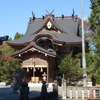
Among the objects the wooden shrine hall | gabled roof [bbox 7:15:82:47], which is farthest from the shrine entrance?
gabled roof [bbox 7:15:82:47]

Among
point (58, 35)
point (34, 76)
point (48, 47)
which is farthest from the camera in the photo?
point (58, 35)

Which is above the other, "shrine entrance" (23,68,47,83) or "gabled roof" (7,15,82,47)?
"gabled roof" (7,15,82,47)

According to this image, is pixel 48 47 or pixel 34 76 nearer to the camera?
pixel 34 76

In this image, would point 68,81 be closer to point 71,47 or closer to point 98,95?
point 71,47

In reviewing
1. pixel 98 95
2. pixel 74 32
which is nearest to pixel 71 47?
pixel 74 32

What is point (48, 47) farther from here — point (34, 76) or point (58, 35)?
point (34, 76)

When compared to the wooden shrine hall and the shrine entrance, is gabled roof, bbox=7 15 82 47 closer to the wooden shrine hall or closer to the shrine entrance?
the wooden shrine hall

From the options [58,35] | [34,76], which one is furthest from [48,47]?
[34,76]

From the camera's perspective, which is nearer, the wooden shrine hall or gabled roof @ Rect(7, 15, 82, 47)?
the wooden shrine hall

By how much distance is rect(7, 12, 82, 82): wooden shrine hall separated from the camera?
23172mm

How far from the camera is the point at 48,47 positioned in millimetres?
26375

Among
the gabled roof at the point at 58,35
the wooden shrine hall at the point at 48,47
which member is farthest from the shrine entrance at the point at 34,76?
the gabled roof at the point at 58,35

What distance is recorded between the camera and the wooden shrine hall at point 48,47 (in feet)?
76.0

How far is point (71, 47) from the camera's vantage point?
2645cm
